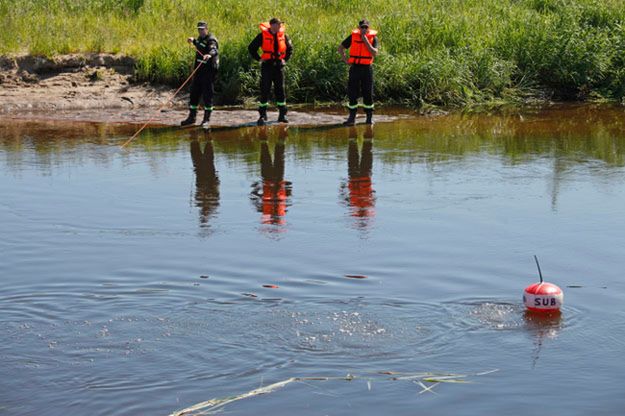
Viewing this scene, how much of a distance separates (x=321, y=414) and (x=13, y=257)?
457cm

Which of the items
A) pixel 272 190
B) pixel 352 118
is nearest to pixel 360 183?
pixel 272 190

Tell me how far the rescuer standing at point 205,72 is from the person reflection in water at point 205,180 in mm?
1019

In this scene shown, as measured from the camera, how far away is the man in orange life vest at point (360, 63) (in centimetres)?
1823

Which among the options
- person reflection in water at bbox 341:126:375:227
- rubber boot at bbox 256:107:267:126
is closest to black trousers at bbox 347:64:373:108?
person reflection in water at bbox 341:126:375:227

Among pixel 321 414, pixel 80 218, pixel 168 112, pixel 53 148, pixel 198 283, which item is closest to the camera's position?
pixel 321 414

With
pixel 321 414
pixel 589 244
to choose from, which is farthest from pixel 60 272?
pixel 589 244

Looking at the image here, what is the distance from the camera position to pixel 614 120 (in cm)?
1939

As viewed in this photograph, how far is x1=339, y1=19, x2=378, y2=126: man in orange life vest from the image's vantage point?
18234mm

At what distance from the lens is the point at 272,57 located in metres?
18.8

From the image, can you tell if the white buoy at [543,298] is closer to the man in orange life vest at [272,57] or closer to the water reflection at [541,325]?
the water reflection at [541,325]

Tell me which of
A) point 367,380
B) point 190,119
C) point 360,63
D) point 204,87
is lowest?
point 367,380

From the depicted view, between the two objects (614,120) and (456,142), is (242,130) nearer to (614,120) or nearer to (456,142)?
(456,142)

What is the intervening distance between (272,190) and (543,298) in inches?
214

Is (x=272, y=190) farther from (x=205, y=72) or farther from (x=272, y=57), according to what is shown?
(x=272, y=57)
